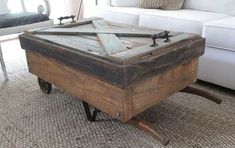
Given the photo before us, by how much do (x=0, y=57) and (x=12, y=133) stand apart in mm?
701

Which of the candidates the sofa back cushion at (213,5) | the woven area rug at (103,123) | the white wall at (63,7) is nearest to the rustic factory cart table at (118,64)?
the woven area rug at (103,123)

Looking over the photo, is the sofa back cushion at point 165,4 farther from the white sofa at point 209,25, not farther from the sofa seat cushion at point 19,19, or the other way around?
the sofa seat cushion at point 19,19

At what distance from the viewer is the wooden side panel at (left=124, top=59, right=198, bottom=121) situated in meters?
0.96

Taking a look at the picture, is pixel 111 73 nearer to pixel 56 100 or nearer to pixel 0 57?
pixel 56 100

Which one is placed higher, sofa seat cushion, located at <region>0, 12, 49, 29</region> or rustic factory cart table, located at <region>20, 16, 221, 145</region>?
sofa seat cushion, located at <region>0, 12, 49, 29</region>

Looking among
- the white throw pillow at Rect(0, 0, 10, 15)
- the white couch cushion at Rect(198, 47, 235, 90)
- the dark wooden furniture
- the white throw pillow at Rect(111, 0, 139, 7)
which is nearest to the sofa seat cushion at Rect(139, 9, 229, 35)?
the white couch cushion at Rect(198, 47, 235, 90)

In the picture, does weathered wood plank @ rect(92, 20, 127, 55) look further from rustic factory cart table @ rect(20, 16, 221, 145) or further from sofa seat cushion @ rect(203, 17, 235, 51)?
sofa seat cushion @ rect(203, 17, 235, 51)

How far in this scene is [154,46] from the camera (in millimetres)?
1008

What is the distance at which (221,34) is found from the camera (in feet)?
4.43

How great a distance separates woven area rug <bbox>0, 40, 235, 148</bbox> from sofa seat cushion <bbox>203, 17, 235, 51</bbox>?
0.89 ft

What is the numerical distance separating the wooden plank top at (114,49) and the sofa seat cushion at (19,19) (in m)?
0.43

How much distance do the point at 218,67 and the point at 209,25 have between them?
0.74ft

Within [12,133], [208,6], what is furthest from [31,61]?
[208,6]

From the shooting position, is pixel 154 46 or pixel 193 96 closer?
pixel 154 46
